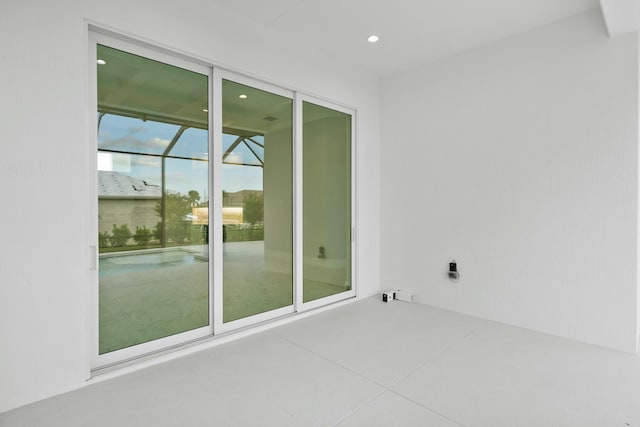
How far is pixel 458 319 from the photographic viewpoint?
12.2 feet

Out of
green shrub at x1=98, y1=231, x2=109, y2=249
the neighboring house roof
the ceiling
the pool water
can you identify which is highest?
the ceiling

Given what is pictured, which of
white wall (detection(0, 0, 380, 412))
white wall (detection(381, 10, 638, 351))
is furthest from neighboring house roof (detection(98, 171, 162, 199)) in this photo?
white wall (detection(381, 10, 638, 351))

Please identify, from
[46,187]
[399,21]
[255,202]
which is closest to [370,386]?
[255,202]

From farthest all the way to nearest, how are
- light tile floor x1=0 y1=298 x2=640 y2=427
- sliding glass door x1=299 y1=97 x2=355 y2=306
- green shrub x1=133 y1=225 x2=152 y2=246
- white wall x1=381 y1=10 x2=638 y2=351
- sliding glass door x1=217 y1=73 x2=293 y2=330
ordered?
1. sliding glass door x1=299 y1=97 x2=355 y2=306
2. sliding glass door x1=217 y1=73 x2=293 y2=330
3. white wall x1=381 y1=10 x2=638 y2=351
4. green shrub x1=133 y1=225 x2=152 y2=246
5. light tile floor x1=0 y1=298 x2=640 y2=427

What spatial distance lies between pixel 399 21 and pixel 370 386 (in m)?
3.22

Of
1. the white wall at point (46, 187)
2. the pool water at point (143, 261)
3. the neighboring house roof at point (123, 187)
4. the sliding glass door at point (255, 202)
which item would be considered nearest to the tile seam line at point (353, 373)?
the sliding glass door at point (255, 202)

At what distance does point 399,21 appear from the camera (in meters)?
3.23

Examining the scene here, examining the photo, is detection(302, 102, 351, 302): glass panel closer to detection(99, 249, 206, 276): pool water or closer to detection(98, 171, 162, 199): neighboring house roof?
detection(99, 249, 206, 276): pool water

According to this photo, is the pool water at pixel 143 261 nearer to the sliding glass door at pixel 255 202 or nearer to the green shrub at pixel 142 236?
the green shrub at pixel 142 236

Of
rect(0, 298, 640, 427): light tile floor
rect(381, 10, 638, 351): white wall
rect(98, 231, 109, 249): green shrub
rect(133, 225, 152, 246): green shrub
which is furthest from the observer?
rect(381, 10, 638, 351): white wall

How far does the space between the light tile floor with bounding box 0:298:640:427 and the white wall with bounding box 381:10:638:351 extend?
0.50 m

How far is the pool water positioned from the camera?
2.55 meters

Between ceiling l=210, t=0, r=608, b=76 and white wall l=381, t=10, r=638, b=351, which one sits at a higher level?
ceiling l=210, t=0, r=608, b=76

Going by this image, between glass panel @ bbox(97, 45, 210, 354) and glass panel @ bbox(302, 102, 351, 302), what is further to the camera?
glass panel @ bbox(302, 102, 351, 302)
